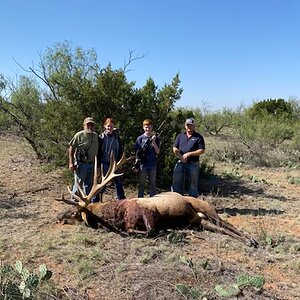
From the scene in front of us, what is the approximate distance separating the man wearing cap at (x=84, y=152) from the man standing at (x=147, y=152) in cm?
79

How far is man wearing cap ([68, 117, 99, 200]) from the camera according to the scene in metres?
7.38

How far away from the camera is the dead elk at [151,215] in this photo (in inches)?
241

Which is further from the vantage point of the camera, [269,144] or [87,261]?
[269,144]

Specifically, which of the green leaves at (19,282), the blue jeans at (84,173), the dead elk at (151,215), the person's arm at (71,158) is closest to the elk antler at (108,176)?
the dead elk at (151,215)

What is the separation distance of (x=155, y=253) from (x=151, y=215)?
0.82m

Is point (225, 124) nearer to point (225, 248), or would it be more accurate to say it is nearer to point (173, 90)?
point (173, 90)

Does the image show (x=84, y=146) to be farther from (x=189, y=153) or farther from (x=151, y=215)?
(x=151, y=215)

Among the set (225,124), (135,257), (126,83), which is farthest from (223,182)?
(225,124)

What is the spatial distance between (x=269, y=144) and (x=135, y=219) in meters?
13.9

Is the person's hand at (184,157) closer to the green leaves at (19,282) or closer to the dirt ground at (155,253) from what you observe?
the dirt ground at (155,253)

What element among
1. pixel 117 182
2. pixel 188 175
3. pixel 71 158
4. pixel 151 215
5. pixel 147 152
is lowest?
pixel 151 215

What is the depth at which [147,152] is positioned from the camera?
749 centimetres

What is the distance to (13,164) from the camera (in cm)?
1232

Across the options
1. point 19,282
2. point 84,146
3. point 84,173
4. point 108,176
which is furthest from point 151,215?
point 19,282
